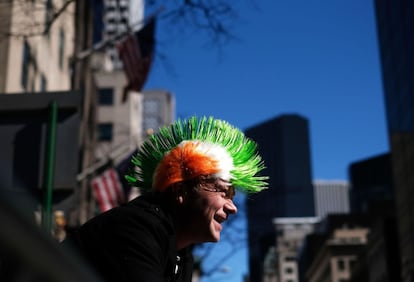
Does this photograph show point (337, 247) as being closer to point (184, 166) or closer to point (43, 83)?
point (43, 83)

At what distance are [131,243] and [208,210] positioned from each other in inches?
21.0

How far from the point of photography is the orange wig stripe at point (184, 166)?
2.84 m

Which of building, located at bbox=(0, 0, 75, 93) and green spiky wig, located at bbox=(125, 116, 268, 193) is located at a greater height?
building, located at bbox=(0, 0, 75, 93)

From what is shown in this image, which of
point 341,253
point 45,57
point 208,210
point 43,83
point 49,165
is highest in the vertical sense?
point 45,57

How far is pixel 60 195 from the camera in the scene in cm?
667

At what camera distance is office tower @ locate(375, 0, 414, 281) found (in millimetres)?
63250

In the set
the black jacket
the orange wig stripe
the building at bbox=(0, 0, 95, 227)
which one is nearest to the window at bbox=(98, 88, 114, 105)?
the building at bbox=(0, 0, 95, 227)

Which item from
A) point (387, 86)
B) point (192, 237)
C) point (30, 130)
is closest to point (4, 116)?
point (30, 130)

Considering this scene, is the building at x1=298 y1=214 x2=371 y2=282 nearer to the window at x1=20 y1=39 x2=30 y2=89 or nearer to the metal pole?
the window at x1=20 y1=39 x2=30 y2=89

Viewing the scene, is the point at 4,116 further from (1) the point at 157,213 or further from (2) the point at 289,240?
(2) the point at 289,240

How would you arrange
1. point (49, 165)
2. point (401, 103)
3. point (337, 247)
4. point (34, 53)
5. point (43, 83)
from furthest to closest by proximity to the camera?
point (337, 247) → point (401, 103) → point (43, 83) → point (34, 53) → point (49, 165)

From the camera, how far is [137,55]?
21203 millimetres

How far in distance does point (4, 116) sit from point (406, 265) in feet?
206

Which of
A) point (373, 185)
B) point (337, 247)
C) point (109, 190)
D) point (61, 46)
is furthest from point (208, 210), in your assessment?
point (373, 185)
